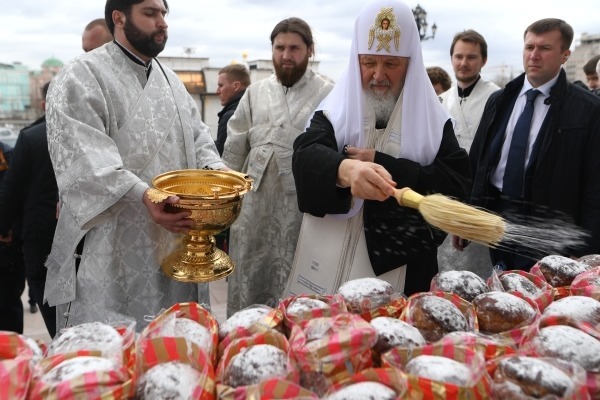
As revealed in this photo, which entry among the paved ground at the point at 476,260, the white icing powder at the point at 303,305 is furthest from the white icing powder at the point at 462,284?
the paved ground at the point at 476,260

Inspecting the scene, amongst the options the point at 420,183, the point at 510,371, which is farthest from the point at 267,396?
the point at 420,183

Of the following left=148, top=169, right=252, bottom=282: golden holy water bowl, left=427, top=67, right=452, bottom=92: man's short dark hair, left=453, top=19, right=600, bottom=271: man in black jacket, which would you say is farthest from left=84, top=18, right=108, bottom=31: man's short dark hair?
left=427, top=67, right=452, bottom=92: man's short dark hair

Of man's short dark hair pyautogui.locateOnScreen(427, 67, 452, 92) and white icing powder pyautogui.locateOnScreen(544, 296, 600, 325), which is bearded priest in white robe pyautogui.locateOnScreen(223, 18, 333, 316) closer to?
white icing powder pyautogui.locateOnScreen(544, 296, 600, 325)

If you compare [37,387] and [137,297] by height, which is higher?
[37,387]

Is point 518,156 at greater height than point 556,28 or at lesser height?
lesser

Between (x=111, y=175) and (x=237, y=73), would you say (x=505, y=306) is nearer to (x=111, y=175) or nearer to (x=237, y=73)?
(x=111, y=175)

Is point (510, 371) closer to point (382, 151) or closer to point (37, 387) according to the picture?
point (37, 387)

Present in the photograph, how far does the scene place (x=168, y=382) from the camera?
40.8 inches

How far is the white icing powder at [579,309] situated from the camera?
148 cm

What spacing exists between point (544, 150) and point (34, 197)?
Result: 126 inches

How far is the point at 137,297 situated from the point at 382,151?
1425 millimetres

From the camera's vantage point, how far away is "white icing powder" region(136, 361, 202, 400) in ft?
3.34

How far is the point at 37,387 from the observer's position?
1.03 m

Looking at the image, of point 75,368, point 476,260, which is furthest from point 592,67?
point 75,368
